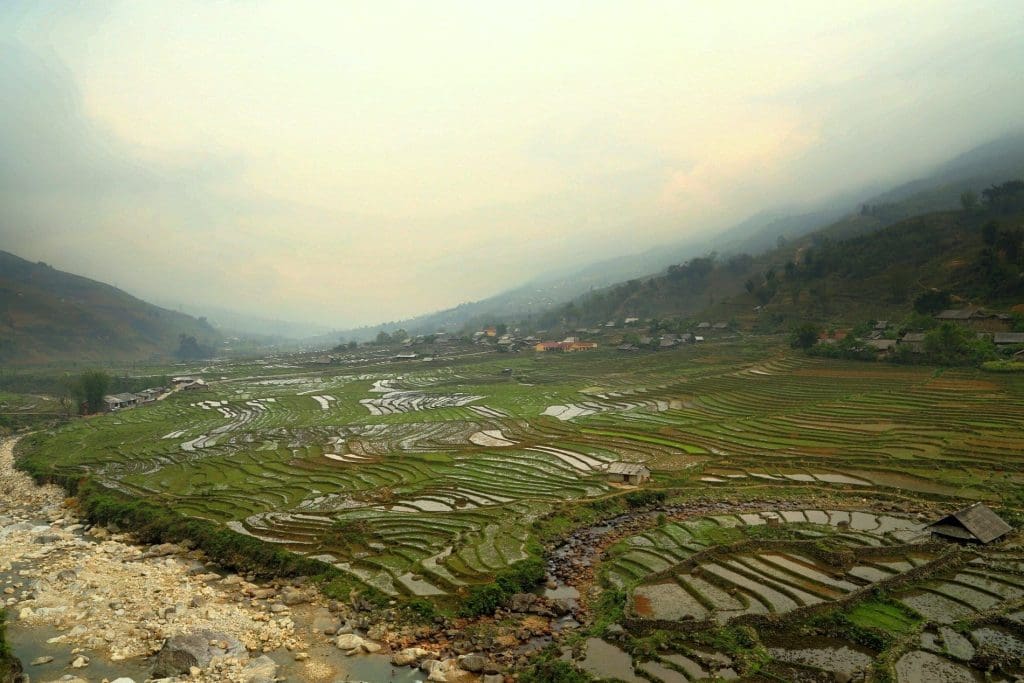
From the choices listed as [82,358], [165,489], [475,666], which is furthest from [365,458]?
[82,358]

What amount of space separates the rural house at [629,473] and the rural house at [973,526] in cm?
1512

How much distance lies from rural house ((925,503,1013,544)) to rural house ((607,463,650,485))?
1512 centimetres

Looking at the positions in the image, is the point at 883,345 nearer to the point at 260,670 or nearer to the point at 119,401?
the point at 260,670

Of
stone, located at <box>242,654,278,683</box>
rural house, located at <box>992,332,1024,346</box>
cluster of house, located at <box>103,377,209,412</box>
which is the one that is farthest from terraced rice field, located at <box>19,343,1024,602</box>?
rural house, located at <box>992,332,1024,346</box>

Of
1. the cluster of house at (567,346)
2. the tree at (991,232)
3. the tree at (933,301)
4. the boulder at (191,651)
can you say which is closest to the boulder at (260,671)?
the boulder at (191,651)

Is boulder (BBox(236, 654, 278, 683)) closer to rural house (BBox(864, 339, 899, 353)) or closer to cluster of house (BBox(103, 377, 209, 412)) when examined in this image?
rural house (BBox(864, 339, 899, 353))

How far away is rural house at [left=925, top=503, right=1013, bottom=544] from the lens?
73.0ft

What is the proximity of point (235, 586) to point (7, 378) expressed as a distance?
12995cm

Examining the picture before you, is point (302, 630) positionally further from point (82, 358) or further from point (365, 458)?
point (82, 358)

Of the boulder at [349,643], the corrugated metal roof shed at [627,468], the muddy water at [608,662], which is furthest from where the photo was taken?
the corrugated metal roof shed at [627,468]

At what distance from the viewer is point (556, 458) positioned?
41969mm

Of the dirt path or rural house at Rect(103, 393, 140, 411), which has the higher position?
rural house at Rect(103, 393, 140, 411)

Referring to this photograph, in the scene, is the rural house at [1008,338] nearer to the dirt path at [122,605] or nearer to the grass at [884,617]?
the grass at [884,617]

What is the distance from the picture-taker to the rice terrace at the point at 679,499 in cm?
1789
